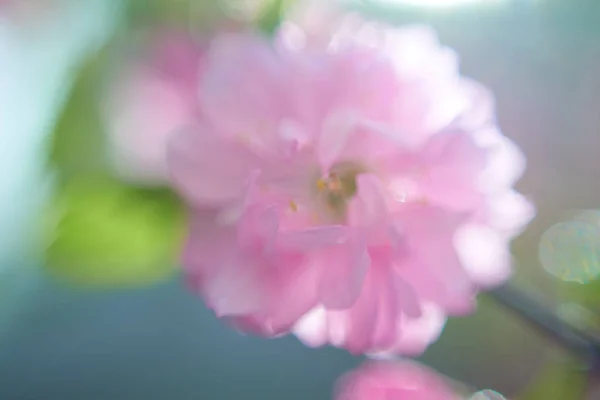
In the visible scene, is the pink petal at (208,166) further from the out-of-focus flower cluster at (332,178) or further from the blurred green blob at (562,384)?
the blurred green blob at (562,384)

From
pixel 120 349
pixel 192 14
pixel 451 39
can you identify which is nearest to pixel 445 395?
pixel 192 14

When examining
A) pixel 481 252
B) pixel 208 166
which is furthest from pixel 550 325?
pixel 208 166

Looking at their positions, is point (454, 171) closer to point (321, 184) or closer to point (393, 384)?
point (321, 184)

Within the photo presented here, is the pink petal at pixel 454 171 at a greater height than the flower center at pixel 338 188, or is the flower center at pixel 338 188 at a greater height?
the pink petal at pixel 454 171

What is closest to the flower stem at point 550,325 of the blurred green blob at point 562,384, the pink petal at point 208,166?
the blurred green blob at point 562,384

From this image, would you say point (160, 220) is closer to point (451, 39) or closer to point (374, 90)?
point (374, 90)

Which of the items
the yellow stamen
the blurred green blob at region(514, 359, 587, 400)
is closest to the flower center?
the yellow stamen
